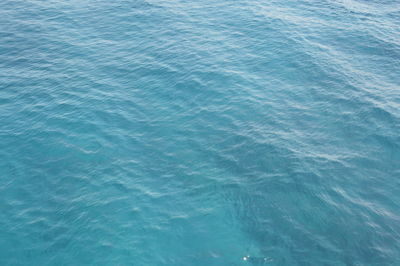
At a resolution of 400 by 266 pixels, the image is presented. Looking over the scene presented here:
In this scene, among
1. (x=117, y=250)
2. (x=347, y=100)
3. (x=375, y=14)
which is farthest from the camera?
(x=375, y=14)

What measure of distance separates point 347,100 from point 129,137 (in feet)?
125

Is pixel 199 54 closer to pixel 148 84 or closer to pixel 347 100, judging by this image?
pixel 148 84

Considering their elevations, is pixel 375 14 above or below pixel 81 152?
above

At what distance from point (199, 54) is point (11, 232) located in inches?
1882

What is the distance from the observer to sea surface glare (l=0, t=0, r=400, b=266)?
39969mm

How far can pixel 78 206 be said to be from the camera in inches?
1692

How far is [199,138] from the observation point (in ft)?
176

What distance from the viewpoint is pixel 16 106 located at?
190 feet

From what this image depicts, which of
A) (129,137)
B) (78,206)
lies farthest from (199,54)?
(78,206)

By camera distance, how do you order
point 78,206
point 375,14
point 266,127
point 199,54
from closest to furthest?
point 78,206 < point 266,127 < point 199,54 < point 375,14

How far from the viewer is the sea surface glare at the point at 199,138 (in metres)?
40.0

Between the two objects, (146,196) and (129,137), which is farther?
(129,137)

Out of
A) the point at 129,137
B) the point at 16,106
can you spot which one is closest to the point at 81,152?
the point at 129,137

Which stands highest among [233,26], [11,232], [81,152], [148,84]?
[233,26]
